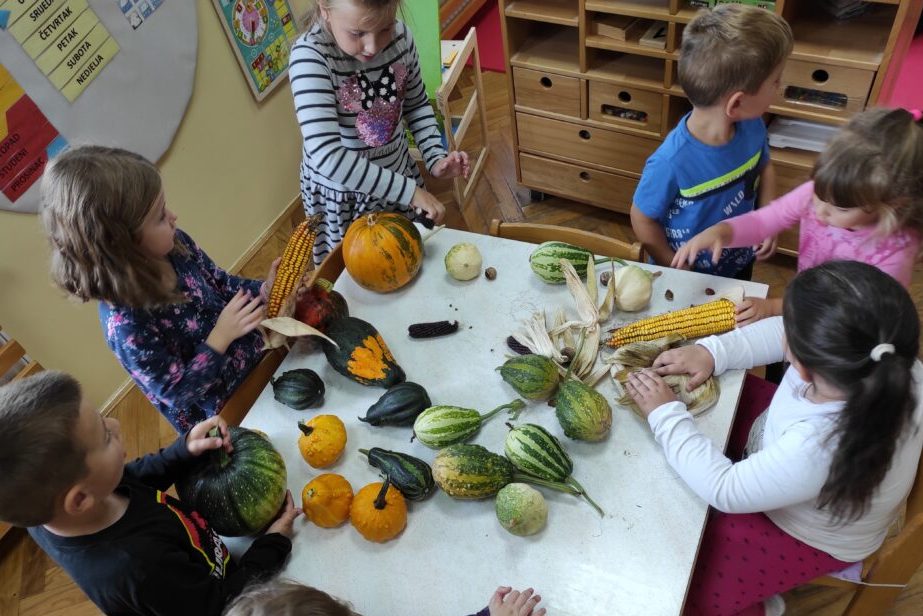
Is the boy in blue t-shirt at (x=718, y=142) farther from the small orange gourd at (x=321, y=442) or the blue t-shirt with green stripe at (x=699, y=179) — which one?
the small orange gourd at (x=321, y=442)

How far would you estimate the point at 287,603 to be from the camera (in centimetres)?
88

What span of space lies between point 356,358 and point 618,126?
180 centimetres

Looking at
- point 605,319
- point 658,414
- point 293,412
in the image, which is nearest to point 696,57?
point 605,319

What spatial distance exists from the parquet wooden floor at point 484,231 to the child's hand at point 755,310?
0.92 m

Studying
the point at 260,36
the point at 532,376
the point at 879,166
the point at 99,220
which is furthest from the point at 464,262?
the point at 260,36

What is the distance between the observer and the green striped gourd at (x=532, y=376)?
133cm

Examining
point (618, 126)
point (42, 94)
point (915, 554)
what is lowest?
point (618, 126)

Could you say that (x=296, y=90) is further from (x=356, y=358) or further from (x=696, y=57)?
(x=696, y=57)

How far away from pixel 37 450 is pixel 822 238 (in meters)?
1.72

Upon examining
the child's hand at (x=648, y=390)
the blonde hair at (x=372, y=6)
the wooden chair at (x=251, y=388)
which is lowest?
the wooden chair at (x=251, y=388)

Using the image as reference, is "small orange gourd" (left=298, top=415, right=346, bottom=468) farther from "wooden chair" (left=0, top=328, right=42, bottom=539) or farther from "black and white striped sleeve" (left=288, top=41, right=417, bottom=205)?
"wooden chair" (left=0, top=328, right=42, bottom=539)

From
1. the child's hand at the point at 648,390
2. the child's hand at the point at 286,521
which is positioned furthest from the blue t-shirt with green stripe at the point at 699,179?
the child's hand at the point at 286,521

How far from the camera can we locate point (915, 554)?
1167mm

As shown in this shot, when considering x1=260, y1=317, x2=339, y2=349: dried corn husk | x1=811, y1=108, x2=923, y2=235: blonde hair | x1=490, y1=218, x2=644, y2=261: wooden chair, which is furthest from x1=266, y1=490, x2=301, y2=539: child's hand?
x1=811, y1=108, x2=923, y2=235: blonde hair
